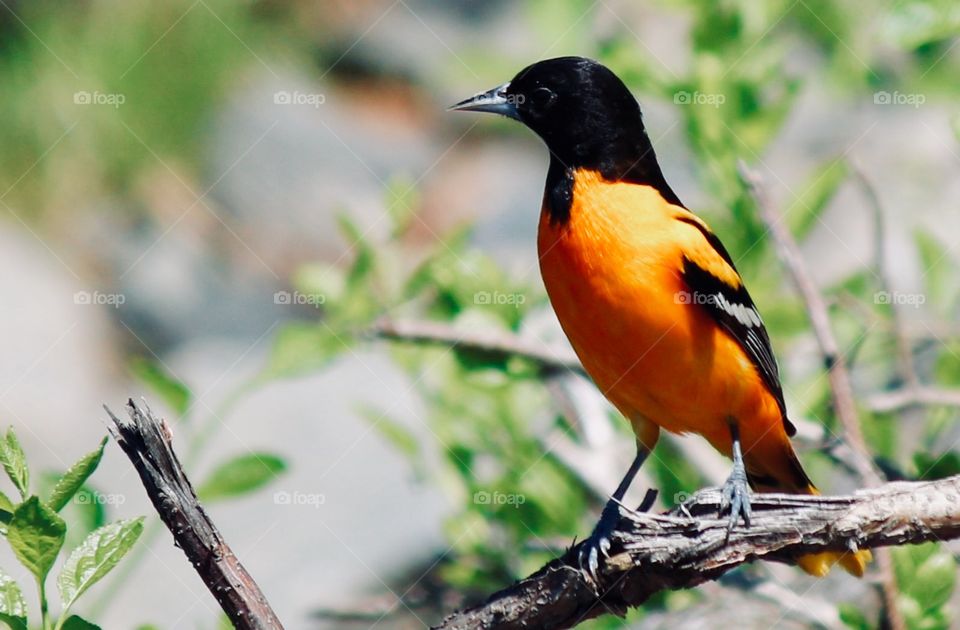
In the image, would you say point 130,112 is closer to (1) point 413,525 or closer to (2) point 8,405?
(2) point 8,405

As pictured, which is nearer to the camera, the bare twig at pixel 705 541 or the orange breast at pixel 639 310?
the bare twig at pixel 705 541

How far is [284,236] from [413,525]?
13.9 ft

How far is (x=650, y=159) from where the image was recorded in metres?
3.86

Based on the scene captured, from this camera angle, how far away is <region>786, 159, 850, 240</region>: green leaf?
4523 millimetres

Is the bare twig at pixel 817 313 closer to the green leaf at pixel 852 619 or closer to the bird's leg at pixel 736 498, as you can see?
the green leaf at pixel 852 619

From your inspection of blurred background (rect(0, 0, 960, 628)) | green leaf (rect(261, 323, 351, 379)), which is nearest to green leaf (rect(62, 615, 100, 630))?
blurred background (rect(0, 0, 960, 628))

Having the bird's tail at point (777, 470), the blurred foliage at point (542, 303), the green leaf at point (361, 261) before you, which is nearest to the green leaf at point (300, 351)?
the blurred foliage at point (542, 303)

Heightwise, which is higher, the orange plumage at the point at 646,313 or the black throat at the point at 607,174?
the black throat at the point at 607,174

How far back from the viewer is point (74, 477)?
2309 mm

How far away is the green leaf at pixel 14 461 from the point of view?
7.36 ft

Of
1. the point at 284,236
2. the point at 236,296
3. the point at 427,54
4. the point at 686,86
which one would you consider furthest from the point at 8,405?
the point at 686,86

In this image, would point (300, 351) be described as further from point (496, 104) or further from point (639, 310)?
point (639, 310)

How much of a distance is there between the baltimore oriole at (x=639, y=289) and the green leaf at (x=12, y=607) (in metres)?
1.57

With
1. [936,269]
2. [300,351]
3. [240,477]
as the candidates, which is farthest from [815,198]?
[240,477]
